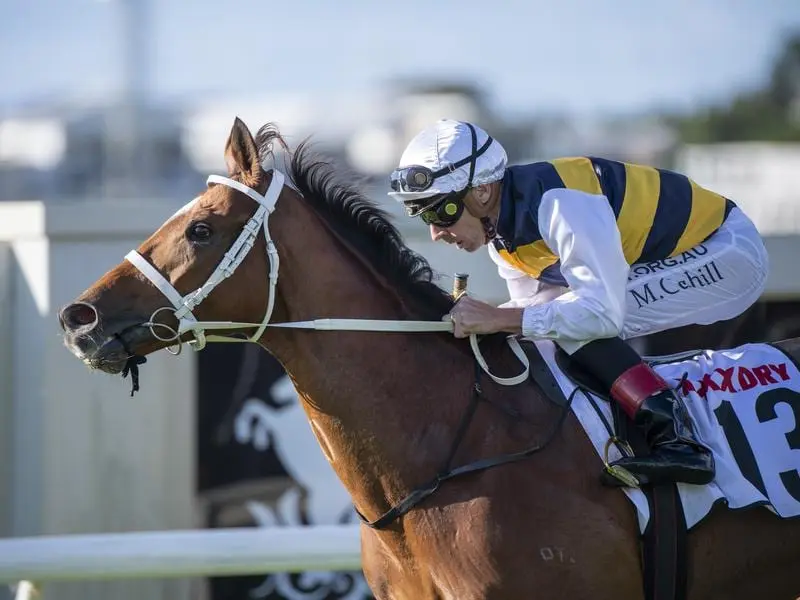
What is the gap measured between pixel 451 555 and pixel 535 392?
0.58 m

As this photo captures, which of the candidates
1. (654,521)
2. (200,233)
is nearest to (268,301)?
(200,233)

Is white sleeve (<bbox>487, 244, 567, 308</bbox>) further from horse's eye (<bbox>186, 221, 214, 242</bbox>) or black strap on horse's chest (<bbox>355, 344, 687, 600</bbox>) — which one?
horse's eye (<bbox>186, 221, 214, 242</bbox>)

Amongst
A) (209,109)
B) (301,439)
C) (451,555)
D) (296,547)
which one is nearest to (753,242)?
(451,555)

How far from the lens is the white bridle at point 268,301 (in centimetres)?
340

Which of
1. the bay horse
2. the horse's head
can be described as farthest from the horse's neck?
the horse's head

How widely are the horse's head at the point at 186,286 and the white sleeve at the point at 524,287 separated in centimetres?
84

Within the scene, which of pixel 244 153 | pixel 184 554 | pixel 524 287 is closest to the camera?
pixel 244 153

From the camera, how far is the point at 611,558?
334cm

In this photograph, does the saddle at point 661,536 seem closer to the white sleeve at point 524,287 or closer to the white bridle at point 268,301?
the white bridle at point 268,301

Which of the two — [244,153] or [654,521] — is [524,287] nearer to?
[654,521]

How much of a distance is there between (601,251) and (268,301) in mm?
1003

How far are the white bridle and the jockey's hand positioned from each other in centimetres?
4

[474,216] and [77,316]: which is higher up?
[474,216]

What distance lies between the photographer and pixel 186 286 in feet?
11.2
